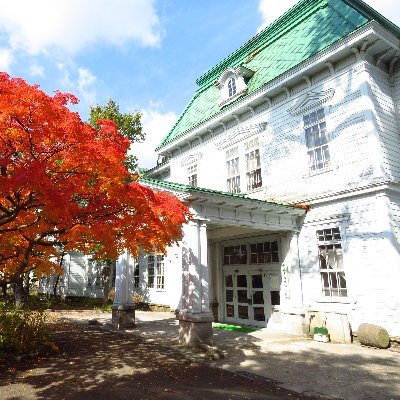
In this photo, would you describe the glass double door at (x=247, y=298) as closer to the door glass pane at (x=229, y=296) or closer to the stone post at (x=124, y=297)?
the door glass pane at (x=229, y=296)

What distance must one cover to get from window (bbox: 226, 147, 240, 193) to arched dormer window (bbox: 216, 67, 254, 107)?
2.58 m

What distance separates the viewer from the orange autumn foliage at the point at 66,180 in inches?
246

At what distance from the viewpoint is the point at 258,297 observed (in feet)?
45.3

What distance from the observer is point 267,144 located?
1418 cm

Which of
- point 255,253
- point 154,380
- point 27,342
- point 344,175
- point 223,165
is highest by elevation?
point 223,165

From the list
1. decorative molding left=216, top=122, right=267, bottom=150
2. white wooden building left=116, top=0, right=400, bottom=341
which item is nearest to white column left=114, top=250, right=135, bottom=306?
white wooden building left=116, top=0, right=400, bottom=341

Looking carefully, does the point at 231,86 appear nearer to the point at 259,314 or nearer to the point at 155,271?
the point at 259,314

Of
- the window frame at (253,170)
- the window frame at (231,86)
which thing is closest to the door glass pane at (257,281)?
the window frame at (253,170)

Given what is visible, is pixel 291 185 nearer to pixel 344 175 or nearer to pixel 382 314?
pixel 344 175

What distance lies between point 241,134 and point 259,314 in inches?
319

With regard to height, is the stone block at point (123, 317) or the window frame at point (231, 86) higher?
the window frame at point (231, 86)

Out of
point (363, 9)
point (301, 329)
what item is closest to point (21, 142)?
point (301, 329)

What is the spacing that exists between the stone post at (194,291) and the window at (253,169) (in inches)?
201

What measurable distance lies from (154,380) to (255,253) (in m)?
8.38
